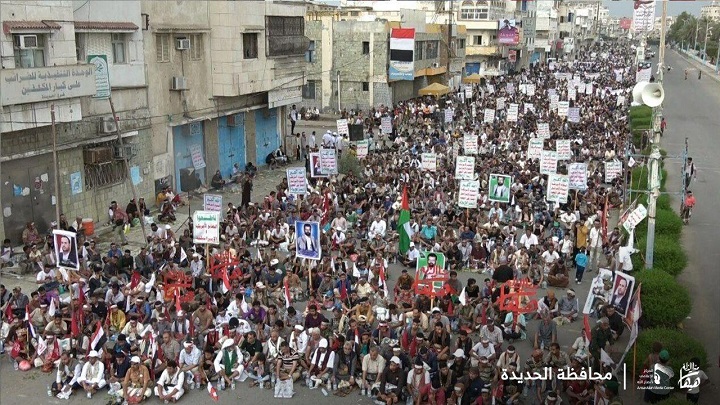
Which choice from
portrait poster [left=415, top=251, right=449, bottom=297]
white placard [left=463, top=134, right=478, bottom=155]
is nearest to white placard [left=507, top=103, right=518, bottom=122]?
white placard [left=463, top=134, right=478, bottom=155]

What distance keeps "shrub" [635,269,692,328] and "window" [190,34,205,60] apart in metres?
18.0

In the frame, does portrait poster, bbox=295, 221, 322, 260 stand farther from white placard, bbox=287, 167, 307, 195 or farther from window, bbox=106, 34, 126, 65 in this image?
window, bbox=106, 34, 126, 65

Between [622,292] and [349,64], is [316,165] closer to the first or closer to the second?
[622,292]

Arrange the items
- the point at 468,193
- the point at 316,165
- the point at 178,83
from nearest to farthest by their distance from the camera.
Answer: the point at 468,193, the point at 316,165, the point at 178,83

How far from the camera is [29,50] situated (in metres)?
18.6

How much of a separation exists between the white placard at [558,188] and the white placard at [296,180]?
699 cm

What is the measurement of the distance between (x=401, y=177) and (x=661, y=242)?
972 centimetres

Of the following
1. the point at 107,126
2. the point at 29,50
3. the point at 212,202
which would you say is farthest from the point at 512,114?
the point at 29,50

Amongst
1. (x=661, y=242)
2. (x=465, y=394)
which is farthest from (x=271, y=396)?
(x=661, y=242)

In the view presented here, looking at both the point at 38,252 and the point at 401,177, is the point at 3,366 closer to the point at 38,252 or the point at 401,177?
the point at 38,252

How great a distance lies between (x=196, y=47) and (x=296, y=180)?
8302 mm

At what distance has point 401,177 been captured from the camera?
2541cm

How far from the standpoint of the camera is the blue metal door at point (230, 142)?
29.3m

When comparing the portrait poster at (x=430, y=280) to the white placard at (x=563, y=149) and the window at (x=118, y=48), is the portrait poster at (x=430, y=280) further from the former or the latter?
the white placard at (x=563, y=149)
